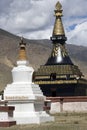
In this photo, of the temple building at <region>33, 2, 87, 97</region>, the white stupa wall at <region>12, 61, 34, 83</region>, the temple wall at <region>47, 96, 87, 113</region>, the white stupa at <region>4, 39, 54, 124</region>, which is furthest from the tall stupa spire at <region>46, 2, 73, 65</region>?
the white stupa at <region>4, 39, 54, 124</region>

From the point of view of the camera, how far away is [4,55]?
502 feet

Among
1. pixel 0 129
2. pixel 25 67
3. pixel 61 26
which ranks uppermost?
pixel 61 26

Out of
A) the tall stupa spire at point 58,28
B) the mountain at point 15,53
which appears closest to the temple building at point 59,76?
the tall stupa spire at point 58,28

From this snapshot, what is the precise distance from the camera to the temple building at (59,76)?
52.1 meters

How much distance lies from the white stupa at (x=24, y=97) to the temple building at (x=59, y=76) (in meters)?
18.5

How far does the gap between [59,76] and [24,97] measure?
811 inches

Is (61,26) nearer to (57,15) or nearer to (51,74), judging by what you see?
(57,15)

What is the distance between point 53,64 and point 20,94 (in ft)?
72.6

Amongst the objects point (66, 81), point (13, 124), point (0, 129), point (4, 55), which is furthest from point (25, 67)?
point (4, 55)

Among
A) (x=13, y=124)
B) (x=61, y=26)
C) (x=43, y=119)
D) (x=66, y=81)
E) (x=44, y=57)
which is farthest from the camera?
(x=44, y=57)

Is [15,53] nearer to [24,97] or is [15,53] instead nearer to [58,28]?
[58,28]

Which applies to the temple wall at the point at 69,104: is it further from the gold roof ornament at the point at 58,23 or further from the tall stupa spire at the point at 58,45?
the gold roof ornament at the point at 58,23

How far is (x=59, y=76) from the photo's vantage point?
171 feet

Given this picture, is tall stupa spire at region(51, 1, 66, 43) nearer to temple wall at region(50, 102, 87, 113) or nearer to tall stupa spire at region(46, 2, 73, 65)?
tall stupa spire at region(46, 2, 73, 65)
